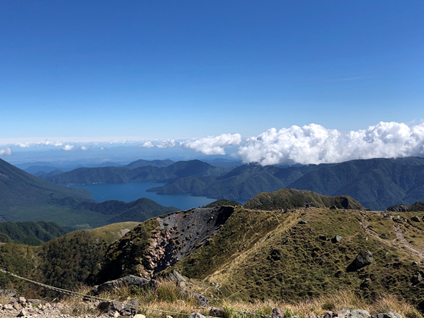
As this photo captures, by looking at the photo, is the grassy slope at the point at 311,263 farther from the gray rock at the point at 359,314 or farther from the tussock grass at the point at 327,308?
the gray rock at the point at 359,314

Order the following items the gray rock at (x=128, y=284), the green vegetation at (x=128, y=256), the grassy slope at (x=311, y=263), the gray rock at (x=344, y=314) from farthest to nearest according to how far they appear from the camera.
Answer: the green vegetation at (x=128, y=256), the grassy slope at (x=311, y=263), the gray rock at (x=128, y=284), the gray rock at (x=344, y=314)

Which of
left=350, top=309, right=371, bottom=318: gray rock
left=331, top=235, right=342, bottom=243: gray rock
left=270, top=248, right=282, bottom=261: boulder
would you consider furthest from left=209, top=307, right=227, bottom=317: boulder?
left=331, top=235, right=342, bottom=243: gray rock

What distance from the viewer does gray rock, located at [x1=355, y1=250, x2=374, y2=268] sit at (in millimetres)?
27141

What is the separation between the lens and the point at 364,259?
89.8 feet

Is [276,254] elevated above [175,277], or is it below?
below

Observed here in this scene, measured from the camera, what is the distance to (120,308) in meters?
7.29

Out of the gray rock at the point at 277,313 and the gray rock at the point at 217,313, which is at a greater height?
the gray rock at the point at 217,313

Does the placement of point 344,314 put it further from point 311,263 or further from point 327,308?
point 311,263

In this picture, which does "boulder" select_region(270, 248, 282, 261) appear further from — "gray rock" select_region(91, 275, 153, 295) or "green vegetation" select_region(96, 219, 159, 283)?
"green vegetation" select_region(96, 219, 159, 283)

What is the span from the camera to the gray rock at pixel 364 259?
27141 mm

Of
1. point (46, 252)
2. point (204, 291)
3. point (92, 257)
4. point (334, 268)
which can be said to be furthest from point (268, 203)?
point (204, 291)

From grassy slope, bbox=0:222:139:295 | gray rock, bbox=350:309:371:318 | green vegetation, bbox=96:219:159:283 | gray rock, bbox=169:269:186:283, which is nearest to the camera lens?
gray rock, bbox=350:309:371:318

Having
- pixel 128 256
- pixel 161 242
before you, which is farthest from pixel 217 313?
pixel 161 242

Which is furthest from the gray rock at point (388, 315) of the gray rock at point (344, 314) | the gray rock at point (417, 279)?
the gray rock at point (417, 279)
